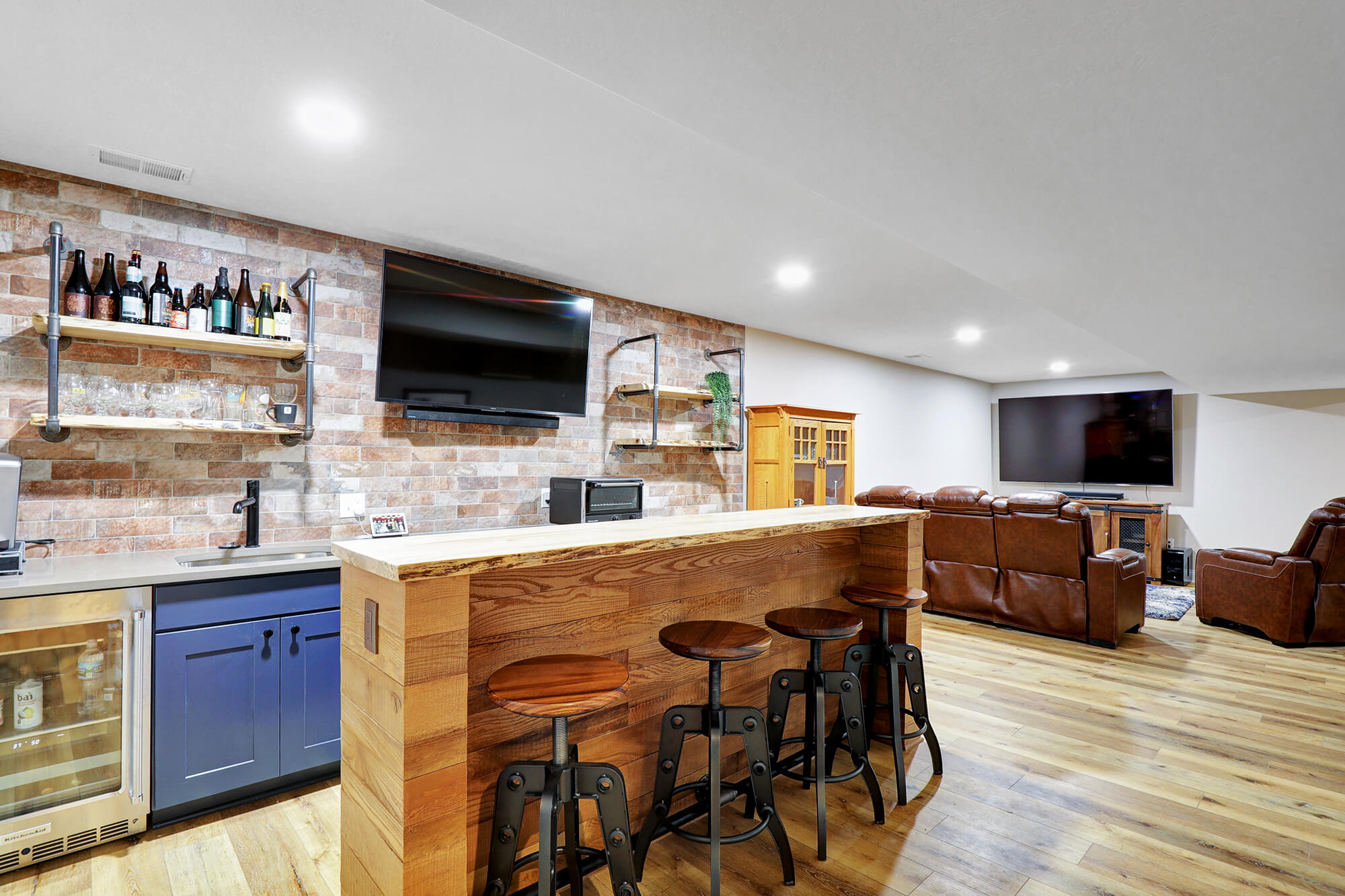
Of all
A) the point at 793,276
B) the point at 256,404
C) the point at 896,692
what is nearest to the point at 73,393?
the point at 256,404

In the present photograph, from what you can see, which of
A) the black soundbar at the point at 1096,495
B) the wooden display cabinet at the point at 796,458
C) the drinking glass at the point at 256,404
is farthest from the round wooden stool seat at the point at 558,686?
the black soundbar at the point at 1096,495

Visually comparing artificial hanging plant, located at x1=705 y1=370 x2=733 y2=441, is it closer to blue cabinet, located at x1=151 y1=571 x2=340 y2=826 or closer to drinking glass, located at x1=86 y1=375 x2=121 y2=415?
blue cabinet, located at x1=151 y1=571 x2=340 y2=826

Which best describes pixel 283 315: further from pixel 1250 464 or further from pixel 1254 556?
pixel 1250 464

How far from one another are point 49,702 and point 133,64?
2.02 meters

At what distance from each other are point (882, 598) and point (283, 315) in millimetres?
2865

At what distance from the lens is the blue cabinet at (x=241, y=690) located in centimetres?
227

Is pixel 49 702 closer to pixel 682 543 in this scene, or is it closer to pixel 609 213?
pixel 682 543

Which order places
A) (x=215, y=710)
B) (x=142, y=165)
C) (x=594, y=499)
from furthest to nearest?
(x=594, y=499)
(x=142, y=165)
(x=215, y=710)

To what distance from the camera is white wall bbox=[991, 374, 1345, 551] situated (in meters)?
6.71

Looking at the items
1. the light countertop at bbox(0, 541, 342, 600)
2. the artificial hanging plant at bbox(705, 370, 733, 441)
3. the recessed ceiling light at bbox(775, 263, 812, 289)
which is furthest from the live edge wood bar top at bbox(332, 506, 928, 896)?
the artificial hanging plant at bbox(705, 370, 733, 441)

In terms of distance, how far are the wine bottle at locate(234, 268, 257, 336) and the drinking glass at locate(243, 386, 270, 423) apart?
271mm

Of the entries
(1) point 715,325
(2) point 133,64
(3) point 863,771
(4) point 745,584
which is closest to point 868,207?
(4) point 745,584

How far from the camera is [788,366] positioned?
593cm

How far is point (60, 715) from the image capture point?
2150 millimetres
